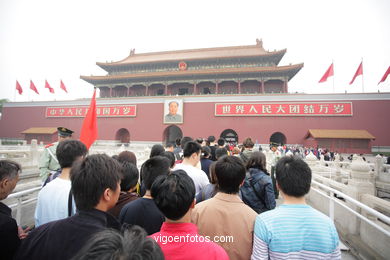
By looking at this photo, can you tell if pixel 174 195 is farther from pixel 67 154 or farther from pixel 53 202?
pixel 67 154

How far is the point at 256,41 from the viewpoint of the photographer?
22125mm

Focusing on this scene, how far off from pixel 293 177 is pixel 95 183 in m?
1.28

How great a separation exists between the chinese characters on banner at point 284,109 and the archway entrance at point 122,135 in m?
9.67

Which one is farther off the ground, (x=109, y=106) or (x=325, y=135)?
(x=109, y=106)

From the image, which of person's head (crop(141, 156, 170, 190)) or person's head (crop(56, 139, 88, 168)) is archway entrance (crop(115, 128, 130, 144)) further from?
person's head (crop(141, 156, 170, 190))

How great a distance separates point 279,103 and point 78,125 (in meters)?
19.0

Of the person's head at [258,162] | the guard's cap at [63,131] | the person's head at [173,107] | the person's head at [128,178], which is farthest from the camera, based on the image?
the person's head at [173,107]

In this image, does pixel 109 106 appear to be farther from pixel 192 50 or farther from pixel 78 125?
pixel 192 50

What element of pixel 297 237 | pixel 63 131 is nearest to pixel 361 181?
pixel 297 237

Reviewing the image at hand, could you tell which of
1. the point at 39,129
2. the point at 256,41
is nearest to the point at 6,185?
the point at 39,129

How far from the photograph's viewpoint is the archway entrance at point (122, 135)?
1892 cm

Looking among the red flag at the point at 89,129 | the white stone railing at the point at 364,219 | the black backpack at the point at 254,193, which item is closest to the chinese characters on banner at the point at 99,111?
the red flag at the point at 89,129

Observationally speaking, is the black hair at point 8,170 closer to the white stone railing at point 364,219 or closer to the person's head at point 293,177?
the person's head at point 293,177

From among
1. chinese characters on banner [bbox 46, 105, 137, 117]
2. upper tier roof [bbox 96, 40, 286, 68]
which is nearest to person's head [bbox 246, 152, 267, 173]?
chinese characters on banner [bbox 46, 105, 137, 117]
